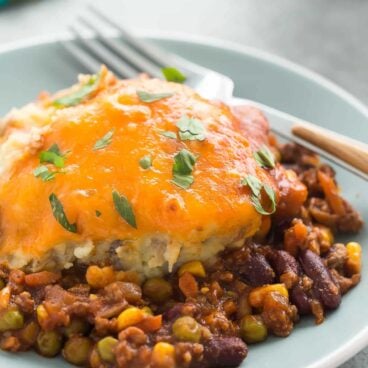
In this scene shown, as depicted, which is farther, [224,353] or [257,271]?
[257,271]

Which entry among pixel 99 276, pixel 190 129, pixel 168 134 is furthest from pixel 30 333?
pixel 190 129

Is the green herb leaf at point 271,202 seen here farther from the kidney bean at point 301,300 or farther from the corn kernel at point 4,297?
the corn kernel at point 4,297

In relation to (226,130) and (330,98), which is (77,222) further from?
(330,98)

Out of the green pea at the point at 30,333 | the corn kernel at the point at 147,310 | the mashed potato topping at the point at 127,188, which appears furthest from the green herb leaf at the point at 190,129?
the green pea at the point at 30,333

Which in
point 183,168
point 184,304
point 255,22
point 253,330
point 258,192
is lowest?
point 253,330

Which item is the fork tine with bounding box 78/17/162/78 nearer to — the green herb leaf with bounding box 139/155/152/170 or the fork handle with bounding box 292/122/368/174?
the fork handle with bounding box 292/122/368/174

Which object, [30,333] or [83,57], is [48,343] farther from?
[83,57]
